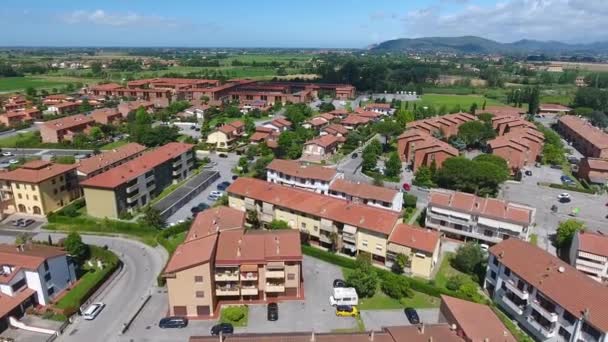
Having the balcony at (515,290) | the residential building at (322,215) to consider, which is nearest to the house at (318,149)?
the residential building at (322,215)

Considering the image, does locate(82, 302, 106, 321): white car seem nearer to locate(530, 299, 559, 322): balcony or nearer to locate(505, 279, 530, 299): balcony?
locate(505, 279, 530, 299): balcony

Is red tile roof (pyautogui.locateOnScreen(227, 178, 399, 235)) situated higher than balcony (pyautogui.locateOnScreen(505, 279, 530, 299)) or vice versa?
red tile roof (pyautogui.locateOnScreen(227, 178, 399, 235))

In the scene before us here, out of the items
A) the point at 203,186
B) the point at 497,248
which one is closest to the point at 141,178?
the point at 203,186

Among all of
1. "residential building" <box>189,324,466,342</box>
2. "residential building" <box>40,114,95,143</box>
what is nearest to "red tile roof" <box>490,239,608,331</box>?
"residential building" <box>189,324,466,342</box>

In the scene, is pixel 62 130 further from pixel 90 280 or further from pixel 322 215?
pixel 322 215

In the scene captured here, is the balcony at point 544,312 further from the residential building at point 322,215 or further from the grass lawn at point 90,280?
the grass lawn at point 90,280

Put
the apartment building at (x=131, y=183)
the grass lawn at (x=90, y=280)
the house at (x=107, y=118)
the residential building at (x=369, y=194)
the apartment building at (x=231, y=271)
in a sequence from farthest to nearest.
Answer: the house at (x=107, y=118) → the apartment building at (x=131, y=183) → the residential building at (x=369, y=194) → the grass lawn at (x=90, y=280) → the apartment building at (x=231, y=271)

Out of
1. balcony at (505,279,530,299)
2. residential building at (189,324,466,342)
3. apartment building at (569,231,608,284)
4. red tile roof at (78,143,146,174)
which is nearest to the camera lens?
residential building at (189,324,466,342)
